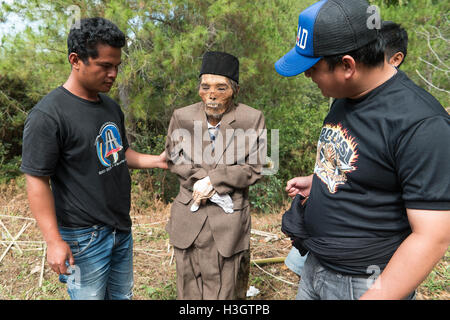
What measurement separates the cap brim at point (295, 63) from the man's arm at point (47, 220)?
1.36 metres

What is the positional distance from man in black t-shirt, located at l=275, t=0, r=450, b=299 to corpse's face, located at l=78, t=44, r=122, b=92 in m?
1.03

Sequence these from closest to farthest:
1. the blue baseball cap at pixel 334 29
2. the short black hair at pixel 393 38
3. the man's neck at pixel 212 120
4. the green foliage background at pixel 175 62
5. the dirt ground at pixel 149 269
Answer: the blue baseball cap at pixel 334 29 < the man's neck at pixel 212 120 < the short black hair at pixel 393 38 < the dirt ground at pixel 149 269 < the green foliage background at pixel 175 62

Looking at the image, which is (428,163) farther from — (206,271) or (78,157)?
(78,157)

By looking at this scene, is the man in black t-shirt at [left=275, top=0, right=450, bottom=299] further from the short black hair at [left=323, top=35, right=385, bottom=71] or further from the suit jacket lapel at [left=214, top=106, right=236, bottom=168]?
the suit jacket lapel at [left=214, top=106, right=236, bottom=168]

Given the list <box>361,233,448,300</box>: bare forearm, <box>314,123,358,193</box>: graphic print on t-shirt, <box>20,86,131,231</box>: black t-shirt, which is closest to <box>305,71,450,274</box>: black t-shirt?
<box>314,123,358,193</box>: graphic print on t-shirt

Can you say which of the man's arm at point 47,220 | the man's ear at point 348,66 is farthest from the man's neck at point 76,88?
the man's ear at point 348,66

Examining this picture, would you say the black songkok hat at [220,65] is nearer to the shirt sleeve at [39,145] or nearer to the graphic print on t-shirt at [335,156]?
the graphic print on t-shirt at [335,156]

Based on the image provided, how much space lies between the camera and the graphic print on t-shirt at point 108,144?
6.34 ft

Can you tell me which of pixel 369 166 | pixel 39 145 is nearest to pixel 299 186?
pixel 369 166

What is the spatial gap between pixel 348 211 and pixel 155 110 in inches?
198

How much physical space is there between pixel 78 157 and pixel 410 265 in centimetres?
171

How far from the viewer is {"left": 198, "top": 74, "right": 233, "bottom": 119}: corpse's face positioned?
2.16 metres

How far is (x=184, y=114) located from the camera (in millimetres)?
2291

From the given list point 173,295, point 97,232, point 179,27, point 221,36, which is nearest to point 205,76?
point 97,232
